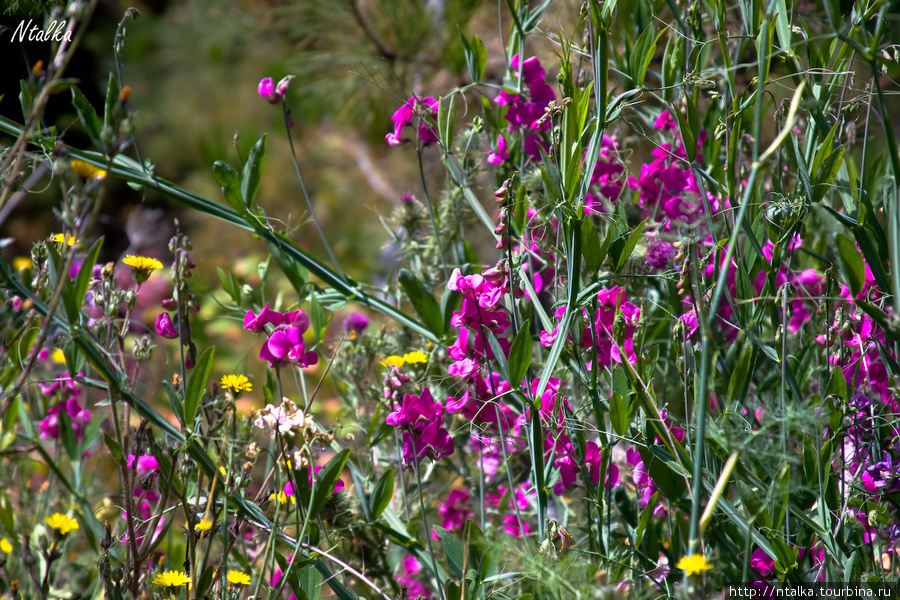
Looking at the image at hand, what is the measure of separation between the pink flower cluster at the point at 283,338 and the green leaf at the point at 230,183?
15 centimetres

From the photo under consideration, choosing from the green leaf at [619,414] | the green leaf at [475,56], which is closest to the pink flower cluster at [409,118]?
the green leaf at [475,56]

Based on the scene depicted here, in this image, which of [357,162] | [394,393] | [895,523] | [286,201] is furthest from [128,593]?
[286,201]

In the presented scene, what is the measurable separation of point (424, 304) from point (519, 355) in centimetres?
24

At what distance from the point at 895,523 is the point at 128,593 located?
0.80 m

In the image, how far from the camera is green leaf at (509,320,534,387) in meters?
0.64

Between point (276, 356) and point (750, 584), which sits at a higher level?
point (276, 356)

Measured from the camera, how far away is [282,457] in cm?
68

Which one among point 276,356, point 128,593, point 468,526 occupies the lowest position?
point 128,593

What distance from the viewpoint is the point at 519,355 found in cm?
65

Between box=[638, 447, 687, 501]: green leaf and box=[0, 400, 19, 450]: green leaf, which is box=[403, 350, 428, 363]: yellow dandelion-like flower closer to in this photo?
box=[638, 447, 687, 501]: green leaf

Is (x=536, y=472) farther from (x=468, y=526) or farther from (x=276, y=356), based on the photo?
(x=276, y=356)

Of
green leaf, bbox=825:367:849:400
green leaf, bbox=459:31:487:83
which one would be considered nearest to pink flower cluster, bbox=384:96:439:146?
green leaf, bbox=459:31:487:83

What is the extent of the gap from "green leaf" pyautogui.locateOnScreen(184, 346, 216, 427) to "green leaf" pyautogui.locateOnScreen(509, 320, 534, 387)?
0.29 metres


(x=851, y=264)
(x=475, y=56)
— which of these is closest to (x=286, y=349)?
(x=475, y=56)
